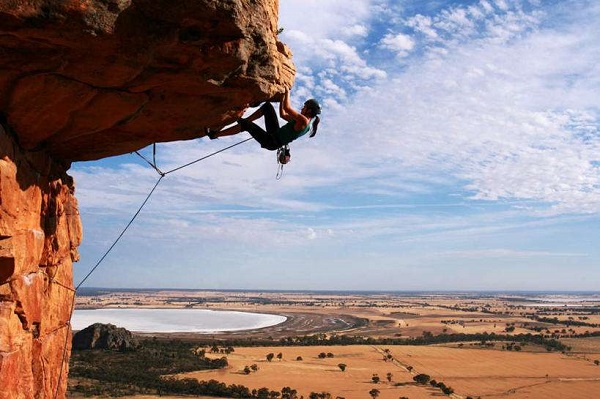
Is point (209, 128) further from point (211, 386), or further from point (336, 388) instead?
point (336, 388)

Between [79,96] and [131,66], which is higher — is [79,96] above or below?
below

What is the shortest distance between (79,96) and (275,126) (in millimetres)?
3725

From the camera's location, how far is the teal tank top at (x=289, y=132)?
382 inches

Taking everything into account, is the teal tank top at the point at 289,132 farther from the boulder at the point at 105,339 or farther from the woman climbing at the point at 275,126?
the boulder at the point at 105,339

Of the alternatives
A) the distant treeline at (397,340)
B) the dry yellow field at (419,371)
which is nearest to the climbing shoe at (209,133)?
the dry yellow field at (419,371)

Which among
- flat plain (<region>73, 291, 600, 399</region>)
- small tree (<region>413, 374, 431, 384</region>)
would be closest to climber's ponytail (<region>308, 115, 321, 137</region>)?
flat plain (<region>73, 291, 600, 399</region>)

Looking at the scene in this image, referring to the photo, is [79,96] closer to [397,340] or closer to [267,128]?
[267,128]

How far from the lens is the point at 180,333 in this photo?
78.2 meters

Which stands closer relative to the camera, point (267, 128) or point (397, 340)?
point (267, 128)

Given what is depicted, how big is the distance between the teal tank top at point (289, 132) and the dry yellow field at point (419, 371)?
32979 millimetres

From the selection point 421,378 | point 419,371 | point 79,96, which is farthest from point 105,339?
point 79,96

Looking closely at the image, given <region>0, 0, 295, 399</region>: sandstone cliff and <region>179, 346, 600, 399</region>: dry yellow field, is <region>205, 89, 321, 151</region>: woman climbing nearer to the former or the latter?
<region>0, 0, 295, 399</region>: sandstone cliff

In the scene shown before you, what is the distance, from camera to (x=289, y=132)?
980 centimetres

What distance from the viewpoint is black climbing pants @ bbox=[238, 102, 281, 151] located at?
961 centimetres
